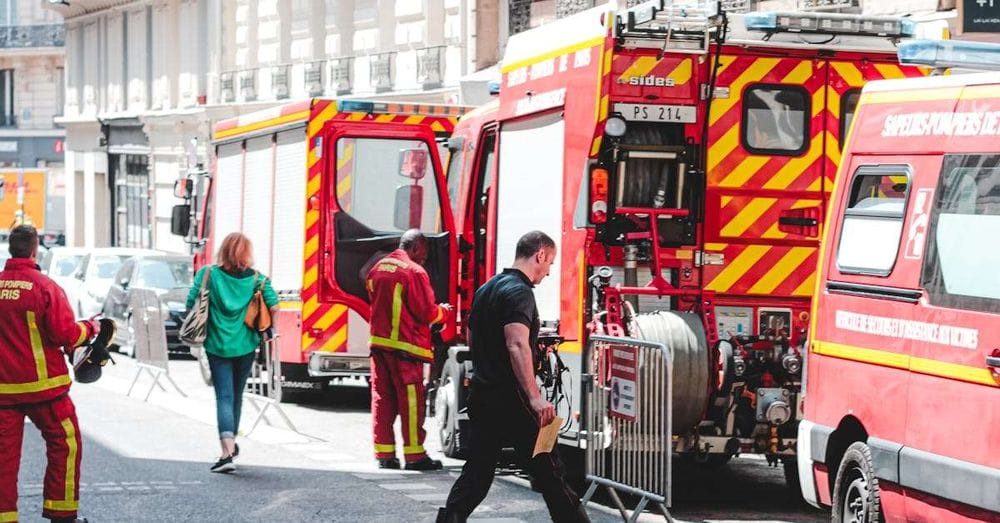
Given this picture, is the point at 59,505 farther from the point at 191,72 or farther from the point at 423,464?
the point at 191,72

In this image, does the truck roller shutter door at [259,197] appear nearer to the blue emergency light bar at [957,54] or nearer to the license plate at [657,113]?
the license plate at [657,113]

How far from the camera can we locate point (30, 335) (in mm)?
9742

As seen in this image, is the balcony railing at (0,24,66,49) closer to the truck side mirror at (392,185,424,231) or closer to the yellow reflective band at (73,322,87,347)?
the truck side mirror at (392,185,424,231)

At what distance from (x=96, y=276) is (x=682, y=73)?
20.1m

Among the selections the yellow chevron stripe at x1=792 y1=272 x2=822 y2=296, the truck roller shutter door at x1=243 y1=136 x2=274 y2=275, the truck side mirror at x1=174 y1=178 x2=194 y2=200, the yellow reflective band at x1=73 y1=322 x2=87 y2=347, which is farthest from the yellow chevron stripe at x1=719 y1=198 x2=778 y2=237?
the truck side mirror at x1=174 y1=178 x2=194 y2=200

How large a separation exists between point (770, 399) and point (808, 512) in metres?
0.89

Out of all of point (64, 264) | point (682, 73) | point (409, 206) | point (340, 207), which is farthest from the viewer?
point (64, 264)

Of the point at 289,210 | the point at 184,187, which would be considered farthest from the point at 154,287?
the point at 289,210

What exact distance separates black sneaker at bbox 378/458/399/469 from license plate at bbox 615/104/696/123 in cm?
327

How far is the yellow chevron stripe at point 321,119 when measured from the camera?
17703 millimetres

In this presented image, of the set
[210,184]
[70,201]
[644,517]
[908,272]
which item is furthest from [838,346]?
[70,201]

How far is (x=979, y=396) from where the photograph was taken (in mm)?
7836

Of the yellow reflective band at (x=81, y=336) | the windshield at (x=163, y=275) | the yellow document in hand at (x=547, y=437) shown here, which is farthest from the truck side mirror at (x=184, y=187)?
the yellow document in hand at (x=547, y=437)

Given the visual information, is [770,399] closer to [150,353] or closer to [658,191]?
[658,191]
